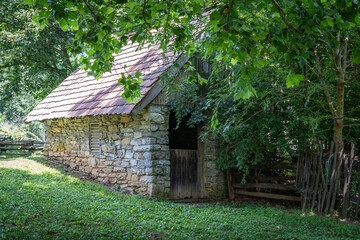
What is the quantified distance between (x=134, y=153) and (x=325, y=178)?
15.2 feet

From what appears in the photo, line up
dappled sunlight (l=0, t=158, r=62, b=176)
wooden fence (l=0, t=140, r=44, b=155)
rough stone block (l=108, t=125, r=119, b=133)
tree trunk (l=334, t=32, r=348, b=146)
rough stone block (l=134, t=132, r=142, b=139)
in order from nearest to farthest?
1. tree trunk (l=334, t=32, r=348, b=146)
2. rough stone block (l=134, t=132, r=142, b=139)
3. rough stone block (l=108, t=125, r=119, b=133)
4. dappled sunlight (l=0, t=158, r=62, b=176)
5. wooden fence (l=0, t=140, r=44, b=155)

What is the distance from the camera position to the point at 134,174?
932 centimetres

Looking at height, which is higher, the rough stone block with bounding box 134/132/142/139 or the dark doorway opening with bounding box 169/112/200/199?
the rough stone block with bounding box 134/132/142/139

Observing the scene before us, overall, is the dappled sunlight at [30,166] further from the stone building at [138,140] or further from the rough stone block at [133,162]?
the rough stone block at [133,162]

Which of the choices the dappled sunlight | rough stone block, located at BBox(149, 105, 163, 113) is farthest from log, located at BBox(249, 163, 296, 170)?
the dappled sunlight

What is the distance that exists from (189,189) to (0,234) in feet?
19.0

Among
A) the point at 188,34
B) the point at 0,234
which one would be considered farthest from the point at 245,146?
the point at 0,234

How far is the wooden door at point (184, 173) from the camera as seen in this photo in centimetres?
956

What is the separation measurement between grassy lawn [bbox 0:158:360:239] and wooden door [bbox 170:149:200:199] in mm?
912

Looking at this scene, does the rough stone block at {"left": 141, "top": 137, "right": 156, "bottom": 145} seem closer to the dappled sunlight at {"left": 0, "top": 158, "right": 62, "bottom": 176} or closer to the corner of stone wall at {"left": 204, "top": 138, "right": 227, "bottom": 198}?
the corner of stone wall at {"left": 204, "top": 138, "right": 227, "bottom": 198}

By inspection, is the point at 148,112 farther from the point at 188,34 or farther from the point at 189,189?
the point at 188,34

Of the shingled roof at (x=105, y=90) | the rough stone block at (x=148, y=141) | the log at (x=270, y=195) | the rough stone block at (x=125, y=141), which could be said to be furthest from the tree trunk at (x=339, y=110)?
the rough stone block at (x=125, y=141)

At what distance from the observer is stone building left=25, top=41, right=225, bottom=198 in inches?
352

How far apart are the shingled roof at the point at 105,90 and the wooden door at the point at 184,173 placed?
6.51 feet
